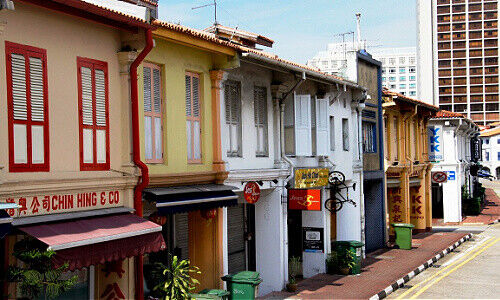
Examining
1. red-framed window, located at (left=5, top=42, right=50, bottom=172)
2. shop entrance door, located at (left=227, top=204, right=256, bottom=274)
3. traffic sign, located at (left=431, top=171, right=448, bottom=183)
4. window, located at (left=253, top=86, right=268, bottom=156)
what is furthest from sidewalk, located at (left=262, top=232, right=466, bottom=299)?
red-framed window, located at (left=5, top=42, right=50, bottom=172)

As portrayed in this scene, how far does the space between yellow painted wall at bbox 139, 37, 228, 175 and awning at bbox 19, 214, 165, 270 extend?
1.86 meters

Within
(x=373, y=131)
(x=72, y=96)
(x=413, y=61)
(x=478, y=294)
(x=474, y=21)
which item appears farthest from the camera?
(x=413, y=61)

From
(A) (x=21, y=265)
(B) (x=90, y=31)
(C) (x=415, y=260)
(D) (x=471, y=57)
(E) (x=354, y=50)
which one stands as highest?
(D) (x=471, y=57)

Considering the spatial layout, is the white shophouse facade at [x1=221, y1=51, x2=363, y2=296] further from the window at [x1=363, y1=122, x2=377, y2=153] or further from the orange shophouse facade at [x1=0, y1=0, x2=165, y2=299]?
the window at [x1=363, y1=122, x2=377, y2=153]

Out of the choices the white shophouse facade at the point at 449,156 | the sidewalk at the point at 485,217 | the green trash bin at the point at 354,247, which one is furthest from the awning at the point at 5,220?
the sidewalk at the point at 485,217

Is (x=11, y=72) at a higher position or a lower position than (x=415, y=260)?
higher

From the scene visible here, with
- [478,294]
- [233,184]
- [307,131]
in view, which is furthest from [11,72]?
[478,294]

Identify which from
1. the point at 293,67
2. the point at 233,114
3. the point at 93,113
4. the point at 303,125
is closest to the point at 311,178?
the point at 303,125

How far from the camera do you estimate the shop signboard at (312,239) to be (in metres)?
19.4

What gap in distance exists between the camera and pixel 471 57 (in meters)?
100

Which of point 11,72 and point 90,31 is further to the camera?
point 90,31

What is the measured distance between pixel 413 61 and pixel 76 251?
137 m

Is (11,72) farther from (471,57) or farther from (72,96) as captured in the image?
(471,57)

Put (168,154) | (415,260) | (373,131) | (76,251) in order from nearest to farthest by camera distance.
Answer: (76,251)
(168,154)
(415,260)
(373,131)
